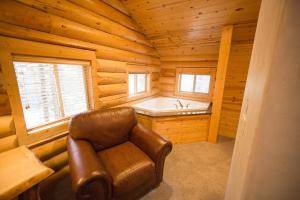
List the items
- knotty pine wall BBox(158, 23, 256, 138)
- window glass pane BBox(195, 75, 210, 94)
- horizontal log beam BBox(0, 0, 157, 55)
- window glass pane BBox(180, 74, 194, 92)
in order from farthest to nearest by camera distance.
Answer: window glass pane BBox(180, 74, 194, 92), window glass pane BBox(195, 75, 210, 94), knotty pine wall BBox(158, 23, 256, 138), horizontal log beam BBox(0, 0, 157, 55)

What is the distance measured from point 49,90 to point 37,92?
126mm

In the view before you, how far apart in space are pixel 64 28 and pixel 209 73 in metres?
3.04

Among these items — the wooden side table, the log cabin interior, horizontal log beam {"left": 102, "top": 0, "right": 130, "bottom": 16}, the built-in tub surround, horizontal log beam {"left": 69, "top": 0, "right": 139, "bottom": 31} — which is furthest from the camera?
the built-in tub surround

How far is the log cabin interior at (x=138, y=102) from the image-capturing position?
0.51 metres

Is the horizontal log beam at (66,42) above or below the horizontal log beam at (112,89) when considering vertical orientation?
above

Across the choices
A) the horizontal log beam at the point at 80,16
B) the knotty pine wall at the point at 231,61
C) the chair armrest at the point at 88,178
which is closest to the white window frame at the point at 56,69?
the horizontal log beam at the point at 80,16

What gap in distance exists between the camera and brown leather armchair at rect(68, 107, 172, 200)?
1054mm

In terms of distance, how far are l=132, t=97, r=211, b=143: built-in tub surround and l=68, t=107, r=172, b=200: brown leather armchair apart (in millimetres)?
588

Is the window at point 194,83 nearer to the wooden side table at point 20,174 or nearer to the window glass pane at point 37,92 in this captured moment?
the window glass pane at point 37,92

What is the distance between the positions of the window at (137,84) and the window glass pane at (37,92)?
5.25 feet

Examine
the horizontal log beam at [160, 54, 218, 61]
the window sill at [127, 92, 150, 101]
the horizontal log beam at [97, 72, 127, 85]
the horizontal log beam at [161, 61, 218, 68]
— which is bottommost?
the window sill at [127, 92, 150, 101]

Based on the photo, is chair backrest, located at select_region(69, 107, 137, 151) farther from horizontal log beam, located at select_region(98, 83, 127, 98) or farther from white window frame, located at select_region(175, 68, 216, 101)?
white window frame, located at select_region(175, 68, 216, 101)

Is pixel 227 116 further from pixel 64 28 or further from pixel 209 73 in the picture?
pixel 64 28

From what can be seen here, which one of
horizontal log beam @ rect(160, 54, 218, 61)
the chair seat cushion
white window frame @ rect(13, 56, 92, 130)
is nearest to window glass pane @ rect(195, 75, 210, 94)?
horizontal log beam @ rect(160, 54, 218, 61)
